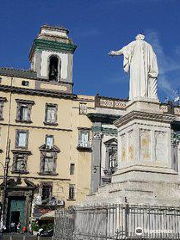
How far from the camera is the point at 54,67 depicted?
43406mm

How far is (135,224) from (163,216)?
96cm

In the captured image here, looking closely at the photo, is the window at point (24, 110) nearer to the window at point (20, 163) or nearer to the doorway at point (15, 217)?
the window at point (20, 163)

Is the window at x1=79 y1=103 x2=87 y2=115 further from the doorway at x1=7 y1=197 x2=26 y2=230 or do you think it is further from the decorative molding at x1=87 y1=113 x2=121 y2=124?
the doorway at x1=7 y1=197 x2=26 y2=230

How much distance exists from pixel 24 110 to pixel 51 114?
2.75 metres

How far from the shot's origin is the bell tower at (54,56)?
4184 cm

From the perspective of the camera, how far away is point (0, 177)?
123 ft

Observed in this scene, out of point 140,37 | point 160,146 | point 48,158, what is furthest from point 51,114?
point 160,146

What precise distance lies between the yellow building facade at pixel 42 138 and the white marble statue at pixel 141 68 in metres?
24.4

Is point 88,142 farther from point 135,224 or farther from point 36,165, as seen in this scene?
point 135,224

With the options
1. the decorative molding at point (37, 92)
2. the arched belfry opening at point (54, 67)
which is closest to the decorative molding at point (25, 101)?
the decorative molding at point (37, 92)

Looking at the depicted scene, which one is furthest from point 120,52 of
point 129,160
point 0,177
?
point 0,177

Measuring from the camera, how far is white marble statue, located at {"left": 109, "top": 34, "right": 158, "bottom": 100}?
50.4 ft

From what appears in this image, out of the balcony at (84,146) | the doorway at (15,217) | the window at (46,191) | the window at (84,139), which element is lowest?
the doorway at (15,217)

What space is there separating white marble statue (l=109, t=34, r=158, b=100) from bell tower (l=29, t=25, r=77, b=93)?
25793 mm
